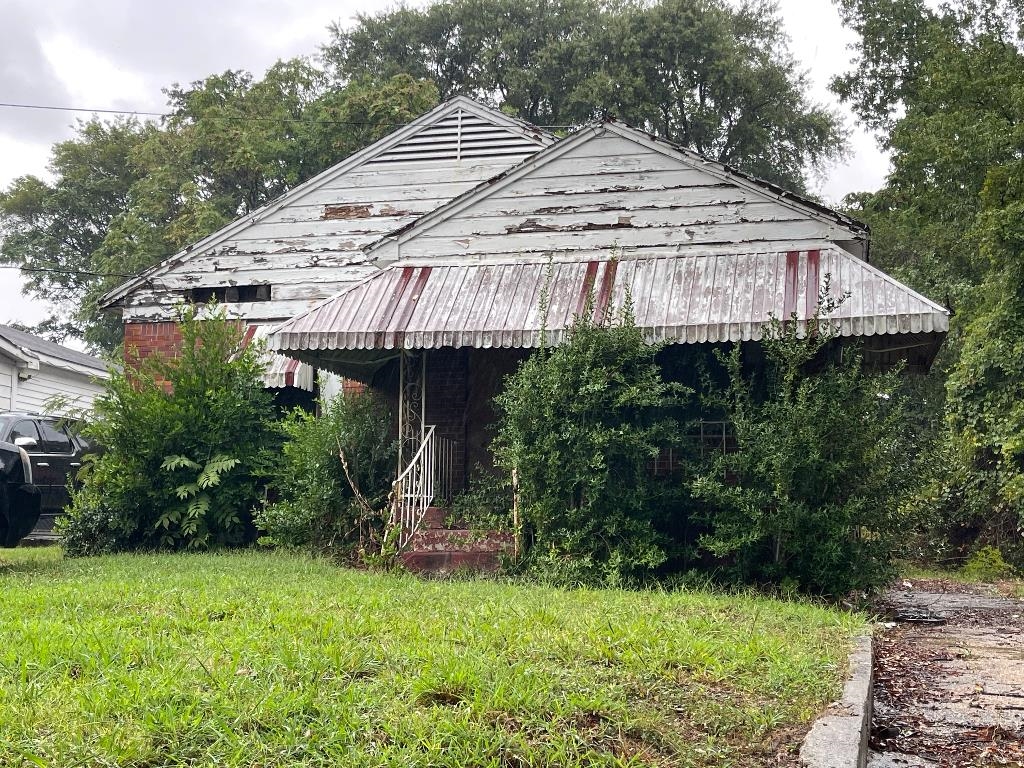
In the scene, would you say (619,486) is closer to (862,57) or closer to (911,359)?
(911,359)

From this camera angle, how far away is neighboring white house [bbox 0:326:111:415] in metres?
21.5

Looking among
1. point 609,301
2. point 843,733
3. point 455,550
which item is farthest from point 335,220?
point 843,733

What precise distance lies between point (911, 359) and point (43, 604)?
989cm

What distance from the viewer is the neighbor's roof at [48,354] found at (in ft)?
70.9

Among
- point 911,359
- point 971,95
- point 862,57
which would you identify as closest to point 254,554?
point 911,359

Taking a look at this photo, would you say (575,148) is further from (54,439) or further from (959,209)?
(959,209)

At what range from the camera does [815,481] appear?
9.76 m

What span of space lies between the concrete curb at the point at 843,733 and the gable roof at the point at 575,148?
7.78 metres

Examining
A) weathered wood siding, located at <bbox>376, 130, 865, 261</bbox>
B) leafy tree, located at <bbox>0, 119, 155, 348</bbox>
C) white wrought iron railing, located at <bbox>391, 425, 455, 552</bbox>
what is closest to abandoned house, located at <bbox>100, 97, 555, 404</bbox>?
weathered wood siding, located at <bbox>376, 130, 865, 261</bbox>

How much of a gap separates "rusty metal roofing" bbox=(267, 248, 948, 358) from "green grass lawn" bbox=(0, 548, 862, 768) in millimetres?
3942

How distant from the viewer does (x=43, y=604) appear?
7383 millimetres

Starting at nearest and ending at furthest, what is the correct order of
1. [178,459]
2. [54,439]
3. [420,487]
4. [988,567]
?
[420,487] → [178,459] → [54,439] → [988,567]

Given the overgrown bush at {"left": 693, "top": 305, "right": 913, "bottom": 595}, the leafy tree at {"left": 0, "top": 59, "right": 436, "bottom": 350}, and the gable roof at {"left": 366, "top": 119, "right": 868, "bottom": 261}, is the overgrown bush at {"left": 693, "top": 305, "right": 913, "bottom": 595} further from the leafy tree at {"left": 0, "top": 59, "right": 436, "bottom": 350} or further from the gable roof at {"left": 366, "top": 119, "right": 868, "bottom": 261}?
the leafy tree at {"left": 0, "top": 59, "right": 436, "bottom": 350}

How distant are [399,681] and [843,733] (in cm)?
198
